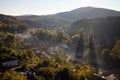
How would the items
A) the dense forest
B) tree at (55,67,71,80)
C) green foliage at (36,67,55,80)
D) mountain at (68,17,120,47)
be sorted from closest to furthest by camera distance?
green foliage at (36,67,55,80), tree at (55,67,71,80), the dense forest, mountain at (68,17,120,47)

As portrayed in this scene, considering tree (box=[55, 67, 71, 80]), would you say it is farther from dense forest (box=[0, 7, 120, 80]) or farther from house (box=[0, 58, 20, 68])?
house (box=[0, 58, 20, 68])

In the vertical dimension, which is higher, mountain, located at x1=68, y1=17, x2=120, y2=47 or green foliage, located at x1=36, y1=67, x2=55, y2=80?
mountain, located at x1=68, y1=17, x2=120, y2=47

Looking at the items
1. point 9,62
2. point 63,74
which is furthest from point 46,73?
point 9,62

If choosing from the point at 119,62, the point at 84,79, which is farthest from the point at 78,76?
the point at 119,62

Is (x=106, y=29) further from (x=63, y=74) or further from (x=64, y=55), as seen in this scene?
(x=63, y=74)

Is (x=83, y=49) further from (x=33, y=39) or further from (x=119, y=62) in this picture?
(x=33, y=39)

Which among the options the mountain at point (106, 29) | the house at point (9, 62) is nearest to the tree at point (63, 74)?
the house at point (9, 62)

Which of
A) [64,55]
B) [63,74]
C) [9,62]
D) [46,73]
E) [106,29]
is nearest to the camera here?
[46,73]

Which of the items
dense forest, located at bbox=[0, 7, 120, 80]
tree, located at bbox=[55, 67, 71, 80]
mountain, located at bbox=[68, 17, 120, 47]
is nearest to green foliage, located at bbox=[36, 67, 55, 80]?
dense forest, located at bbox=[0, 7, 120, 80]

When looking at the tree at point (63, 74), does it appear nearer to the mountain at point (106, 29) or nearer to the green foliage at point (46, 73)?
the green foliage at point (46, 73)
